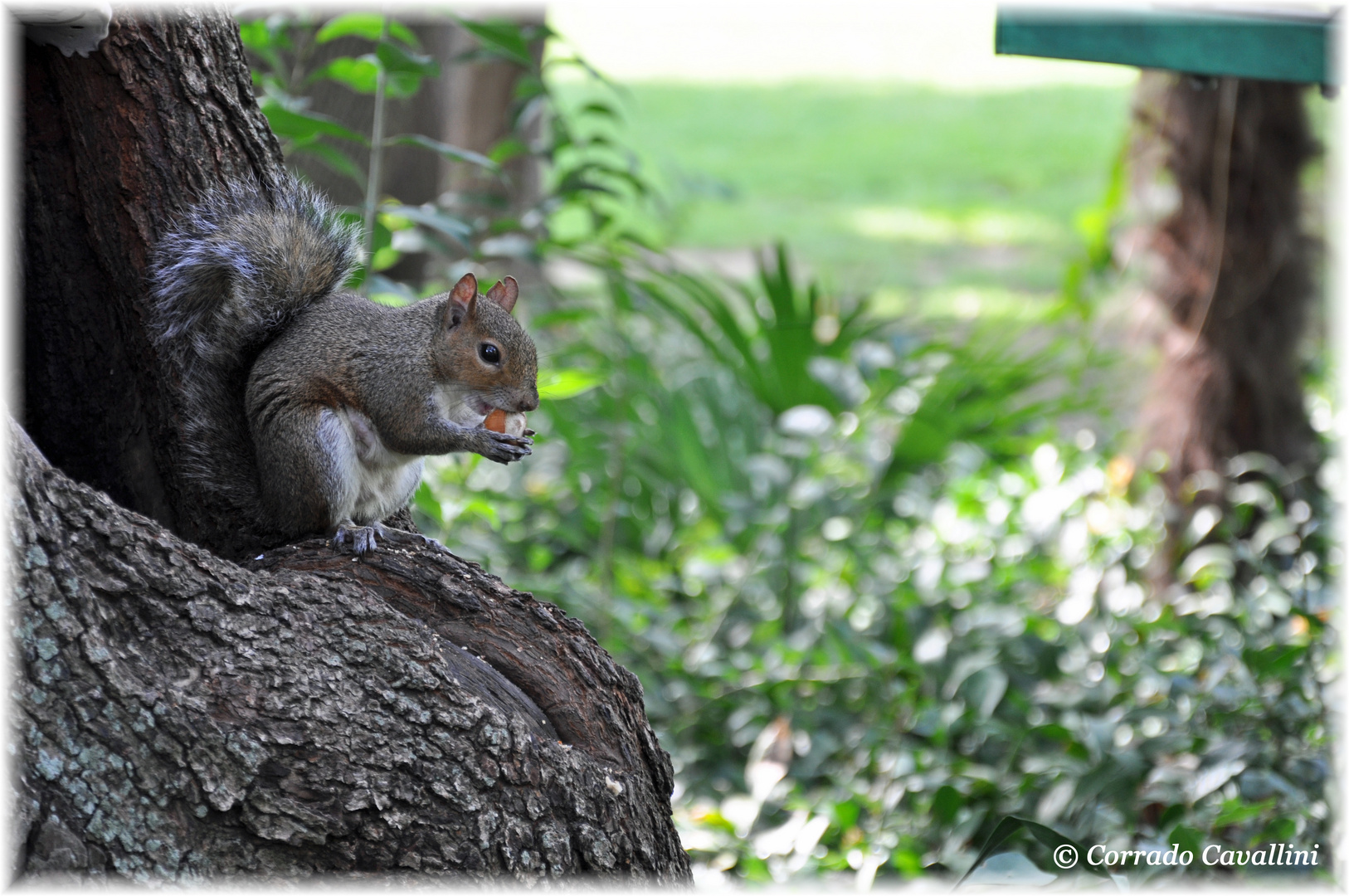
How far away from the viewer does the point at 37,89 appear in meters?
1.50

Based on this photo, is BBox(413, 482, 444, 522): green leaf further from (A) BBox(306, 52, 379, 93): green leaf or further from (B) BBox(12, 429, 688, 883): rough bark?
(A) BBox(306, 52, 379, 93): green leaf

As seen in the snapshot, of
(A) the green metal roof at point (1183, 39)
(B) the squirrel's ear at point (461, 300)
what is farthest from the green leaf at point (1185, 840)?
(B) the squirrel's ear at point (461, 300)

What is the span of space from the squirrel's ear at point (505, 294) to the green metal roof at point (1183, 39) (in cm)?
93

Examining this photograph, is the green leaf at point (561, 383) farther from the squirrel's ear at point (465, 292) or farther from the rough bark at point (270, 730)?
the rough bark at point (270, 730)

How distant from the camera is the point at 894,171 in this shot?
7844 mm

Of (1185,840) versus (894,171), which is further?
(894,171)

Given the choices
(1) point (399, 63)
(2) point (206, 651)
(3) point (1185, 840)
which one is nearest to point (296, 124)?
(1) point (399, 63)

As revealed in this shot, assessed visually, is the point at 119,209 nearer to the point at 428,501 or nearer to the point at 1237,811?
the point at 428,501

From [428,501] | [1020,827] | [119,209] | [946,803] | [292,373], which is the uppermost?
[119,209]

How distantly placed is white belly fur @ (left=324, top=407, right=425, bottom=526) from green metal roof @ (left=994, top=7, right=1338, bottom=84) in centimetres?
123

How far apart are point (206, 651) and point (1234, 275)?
302 centimetres

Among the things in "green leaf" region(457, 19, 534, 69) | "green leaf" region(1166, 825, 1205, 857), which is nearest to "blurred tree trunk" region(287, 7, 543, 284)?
"green leaf" region(457, 19, 534, 69)

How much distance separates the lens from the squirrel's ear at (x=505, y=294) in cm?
191

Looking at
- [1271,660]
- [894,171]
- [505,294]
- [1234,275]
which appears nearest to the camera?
[505,294]
